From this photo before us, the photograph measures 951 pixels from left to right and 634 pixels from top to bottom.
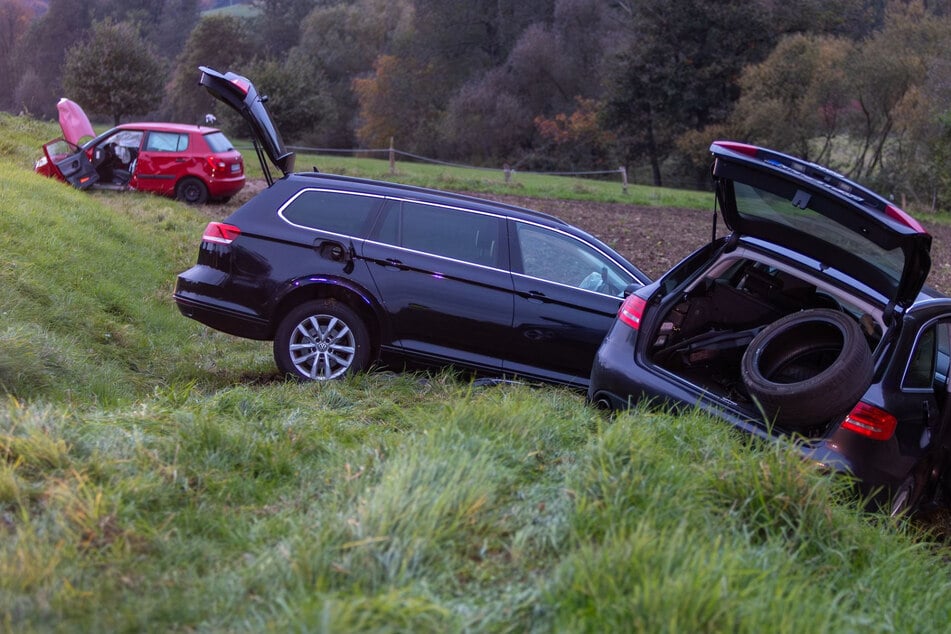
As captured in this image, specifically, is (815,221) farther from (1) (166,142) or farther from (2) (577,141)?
(2) (577,141)

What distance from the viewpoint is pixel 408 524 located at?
3369mm

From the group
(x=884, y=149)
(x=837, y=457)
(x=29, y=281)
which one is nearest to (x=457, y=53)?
(x=884, y=149)

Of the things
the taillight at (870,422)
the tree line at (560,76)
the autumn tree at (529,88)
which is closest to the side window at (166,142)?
the taillight at (870,422)

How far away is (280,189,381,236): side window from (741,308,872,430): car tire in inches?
141

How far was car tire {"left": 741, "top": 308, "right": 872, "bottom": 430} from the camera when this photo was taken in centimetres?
502

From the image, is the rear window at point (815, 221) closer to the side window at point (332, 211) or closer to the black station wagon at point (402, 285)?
the black station wagon at point (402, 285)

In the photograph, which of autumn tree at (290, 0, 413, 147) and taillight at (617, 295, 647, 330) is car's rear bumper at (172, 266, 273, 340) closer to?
taillight at (617, 295, 647, 330)

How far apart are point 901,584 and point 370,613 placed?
2.21 meters

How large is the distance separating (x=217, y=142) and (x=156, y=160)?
4.10ft

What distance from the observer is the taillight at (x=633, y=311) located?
6178 mm

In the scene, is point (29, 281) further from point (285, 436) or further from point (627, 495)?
point (627, 495)

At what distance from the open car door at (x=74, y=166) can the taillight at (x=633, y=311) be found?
1471cm

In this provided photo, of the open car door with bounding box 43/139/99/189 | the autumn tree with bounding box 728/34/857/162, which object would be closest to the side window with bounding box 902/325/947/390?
the open car door with bounding box 43/139/99/189

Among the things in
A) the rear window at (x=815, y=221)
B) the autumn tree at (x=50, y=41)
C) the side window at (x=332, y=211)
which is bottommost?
the side window at (x=332, y=211)
